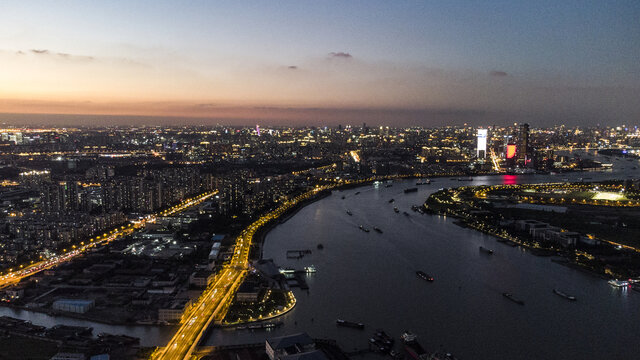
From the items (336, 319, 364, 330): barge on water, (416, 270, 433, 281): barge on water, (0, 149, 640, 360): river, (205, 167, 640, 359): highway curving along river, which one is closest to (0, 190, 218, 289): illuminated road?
(0, 149, 640, 360): river

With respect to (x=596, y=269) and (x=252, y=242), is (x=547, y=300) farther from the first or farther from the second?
(x=252, y=242)

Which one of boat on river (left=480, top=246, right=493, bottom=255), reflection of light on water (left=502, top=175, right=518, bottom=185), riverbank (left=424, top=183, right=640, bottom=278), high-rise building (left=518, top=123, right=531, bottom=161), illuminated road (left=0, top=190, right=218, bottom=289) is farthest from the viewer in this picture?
high-rise building (left=518, top=123, right=531, bottom=161)

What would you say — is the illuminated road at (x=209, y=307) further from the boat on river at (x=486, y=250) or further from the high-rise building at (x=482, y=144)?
the high-rise building at (x=482, y=144)

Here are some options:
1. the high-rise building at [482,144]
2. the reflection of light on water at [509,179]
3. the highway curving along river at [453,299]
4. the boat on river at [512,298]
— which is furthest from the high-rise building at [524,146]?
the boat on river at [512,298]

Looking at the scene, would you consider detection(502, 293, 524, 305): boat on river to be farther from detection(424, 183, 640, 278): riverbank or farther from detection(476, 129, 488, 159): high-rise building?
detection(476, 129, 488, 159): high-rise building

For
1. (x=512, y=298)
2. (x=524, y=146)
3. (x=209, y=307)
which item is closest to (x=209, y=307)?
(x=209, y=307)

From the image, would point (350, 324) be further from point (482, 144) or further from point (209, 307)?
point (482, 144)
